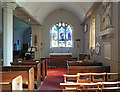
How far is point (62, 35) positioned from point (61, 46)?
110cm

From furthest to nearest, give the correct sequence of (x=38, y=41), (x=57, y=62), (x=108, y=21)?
(x=38, y=41) < (x=57, y=62) < (x=108, y=21)

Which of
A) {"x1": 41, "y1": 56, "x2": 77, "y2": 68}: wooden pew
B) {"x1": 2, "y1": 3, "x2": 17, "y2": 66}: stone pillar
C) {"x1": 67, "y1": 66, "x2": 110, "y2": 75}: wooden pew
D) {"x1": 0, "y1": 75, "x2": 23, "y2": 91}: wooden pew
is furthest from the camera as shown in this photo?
{"x1": 41, "y1": 56, "x2": 77, "y2": 68}: wooden pew

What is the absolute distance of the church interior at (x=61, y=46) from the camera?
183 inches

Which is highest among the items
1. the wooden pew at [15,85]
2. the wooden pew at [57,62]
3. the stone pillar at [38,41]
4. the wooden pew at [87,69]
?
the stone pillar at [38,41]

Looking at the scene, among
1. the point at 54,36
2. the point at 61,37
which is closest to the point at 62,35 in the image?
the point at 61,37

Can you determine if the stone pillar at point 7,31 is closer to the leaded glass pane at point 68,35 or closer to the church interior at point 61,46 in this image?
the church interior at point 61,46

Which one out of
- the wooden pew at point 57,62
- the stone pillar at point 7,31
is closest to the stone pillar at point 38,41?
the wooden pew at point 57,62

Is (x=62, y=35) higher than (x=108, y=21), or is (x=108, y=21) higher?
(x=62, y=35)

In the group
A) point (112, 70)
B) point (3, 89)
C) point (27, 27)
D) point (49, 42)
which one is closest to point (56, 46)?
point (49, 42)

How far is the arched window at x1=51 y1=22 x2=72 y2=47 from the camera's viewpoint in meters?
16.2

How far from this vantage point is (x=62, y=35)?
16359 mm

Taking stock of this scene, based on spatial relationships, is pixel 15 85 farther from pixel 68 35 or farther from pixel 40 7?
pixel 68 35

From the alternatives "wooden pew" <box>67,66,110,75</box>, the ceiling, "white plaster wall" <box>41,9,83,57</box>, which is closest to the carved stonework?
"wooden pew" <box>67,66,110,75</box>

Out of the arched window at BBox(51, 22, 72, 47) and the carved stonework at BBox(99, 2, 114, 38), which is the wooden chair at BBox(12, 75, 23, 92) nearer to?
the carved stonework at BBox(99, 2, 114, 38)
